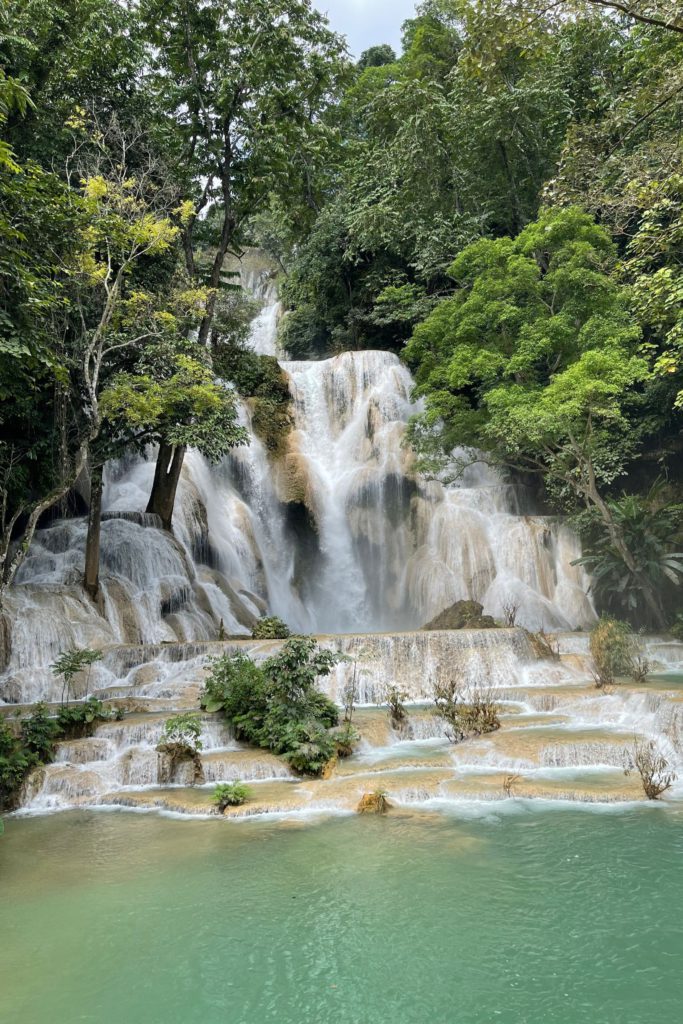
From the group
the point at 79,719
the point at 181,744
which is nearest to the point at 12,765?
the point at 79,719

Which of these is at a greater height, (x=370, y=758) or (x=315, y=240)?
(x=315, y=240)

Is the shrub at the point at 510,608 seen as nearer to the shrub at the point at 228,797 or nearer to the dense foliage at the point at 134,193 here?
the dense foliage at the point at 134,193

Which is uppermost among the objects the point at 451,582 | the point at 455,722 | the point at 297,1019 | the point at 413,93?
the point at 413,93

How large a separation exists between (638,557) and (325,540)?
358 inches

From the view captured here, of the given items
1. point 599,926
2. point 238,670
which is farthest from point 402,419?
point 599,926

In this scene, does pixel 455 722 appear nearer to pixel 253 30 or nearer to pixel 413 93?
pixel 253 30

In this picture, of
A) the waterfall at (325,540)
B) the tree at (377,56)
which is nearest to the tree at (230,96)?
the waterfall at (325,540)

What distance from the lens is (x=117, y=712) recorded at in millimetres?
10086

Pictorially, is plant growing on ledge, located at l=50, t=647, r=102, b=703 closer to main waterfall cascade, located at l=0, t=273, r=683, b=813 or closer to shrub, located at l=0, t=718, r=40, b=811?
main waterfall cascade, located at l=0, t=273, r=683, b=813

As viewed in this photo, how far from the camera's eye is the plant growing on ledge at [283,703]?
9039mm

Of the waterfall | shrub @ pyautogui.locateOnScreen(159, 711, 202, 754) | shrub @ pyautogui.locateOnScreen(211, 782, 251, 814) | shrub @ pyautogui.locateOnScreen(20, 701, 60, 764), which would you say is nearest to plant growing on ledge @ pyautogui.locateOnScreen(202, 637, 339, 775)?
shrub @ pyautogui.locateOnScreen(159, 711, 202, 754)

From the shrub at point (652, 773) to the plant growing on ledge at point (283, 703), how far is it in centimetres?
357

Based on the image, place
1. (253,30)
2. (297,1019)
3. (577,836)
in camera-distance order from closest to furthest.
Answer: (297,1019), (577,836), (253,30)

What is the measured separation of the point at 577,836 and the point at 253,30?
733 inches
